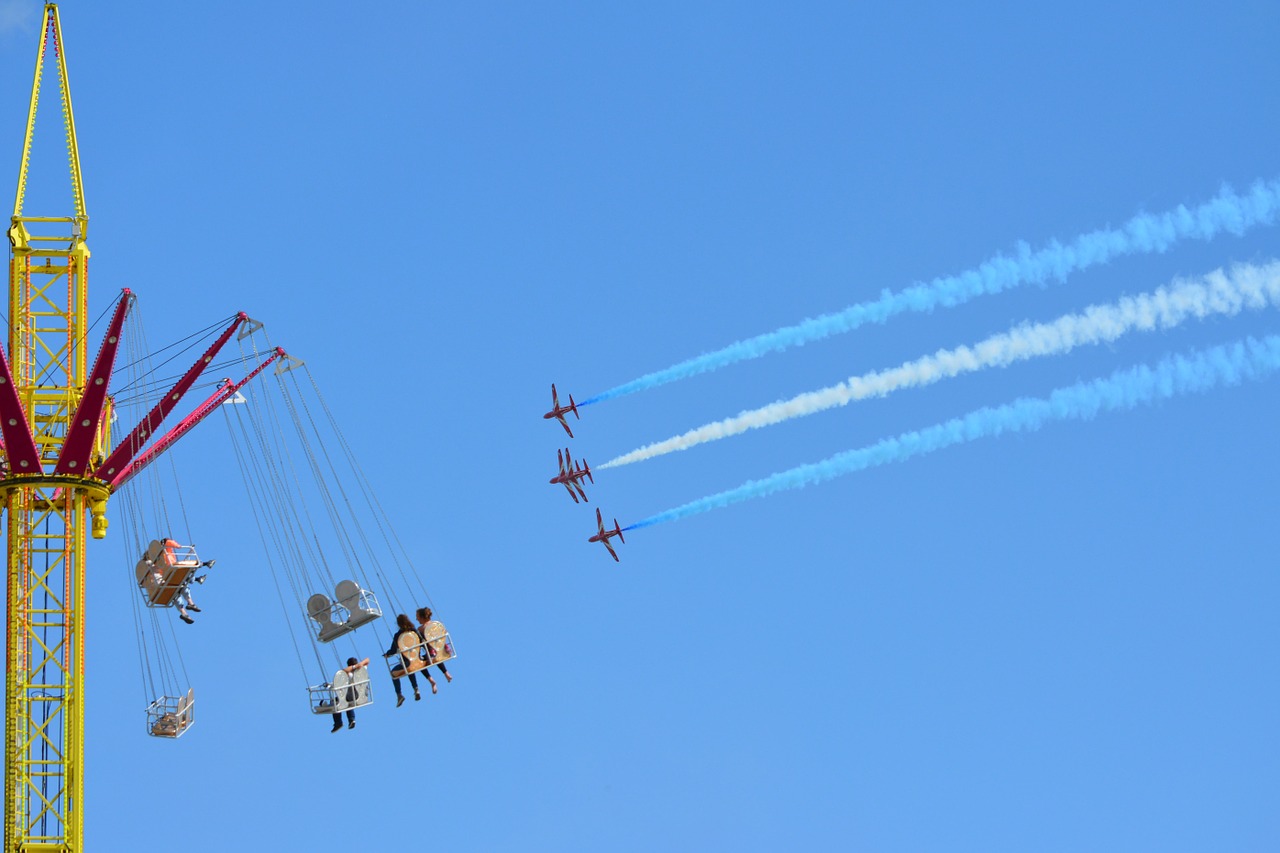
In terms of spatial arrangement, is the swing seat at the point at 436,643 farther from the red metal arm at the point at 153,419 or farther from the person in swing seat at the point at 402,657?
the red metal arm at the point at 153,419

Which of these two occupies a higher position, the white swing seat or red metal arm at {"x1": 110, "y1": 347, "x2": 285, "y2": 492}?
red metal arm at {"x1": 110, "y1": 347, "x2": 285, "y2": 492}

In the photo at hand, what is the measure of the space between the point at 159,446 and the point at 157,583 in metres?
8.26

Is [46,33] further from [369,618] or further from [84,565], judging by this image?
[369,618]

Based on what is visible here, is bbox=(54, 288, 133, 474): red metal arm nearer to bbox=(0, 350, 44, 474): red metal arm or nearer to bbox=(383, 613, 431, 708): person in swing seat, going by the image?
bbox=(0, 350, 44, 474): red metal arm

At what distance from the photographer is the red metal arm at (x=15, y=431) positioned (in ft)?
290

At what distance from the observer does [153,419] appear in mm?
94312

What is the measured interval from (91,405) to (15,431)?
9.19 feet

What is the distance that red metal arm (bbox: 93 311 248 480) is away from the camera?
3637 inches

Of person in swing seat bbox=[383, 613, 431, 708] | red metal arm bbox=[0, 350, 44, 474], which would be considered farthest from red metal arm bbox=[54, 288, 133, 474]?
person in swing seat bbox=[383, 613, 431, 708]

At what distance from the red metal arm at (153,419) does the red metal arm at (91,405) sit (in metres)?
1.31

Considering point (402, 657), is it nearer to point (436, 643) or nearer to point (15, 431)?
point (436, 643)

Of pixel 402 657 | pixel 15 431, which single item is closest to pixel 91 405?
pixel 15 431

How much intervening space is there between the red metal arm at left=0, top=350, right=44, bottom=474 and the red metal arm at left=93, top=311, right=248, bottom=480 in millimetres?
2547

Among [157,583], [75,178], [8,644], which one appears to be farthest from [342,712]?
[75,178]
